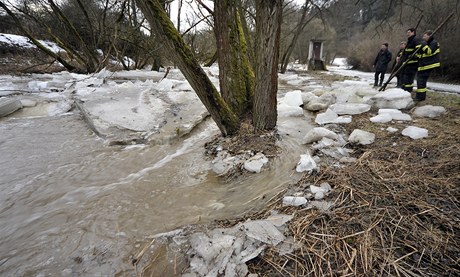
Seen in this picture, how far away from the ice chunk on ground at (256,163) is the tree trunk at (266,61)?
0.72 metres

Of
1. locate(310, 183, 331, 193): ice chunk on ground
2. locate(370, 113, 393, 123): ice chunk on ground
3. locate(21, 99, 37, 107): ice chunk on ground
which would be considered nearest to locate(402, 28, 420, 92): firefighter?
locate(370, 113, 393, 123): ice chunk on ground

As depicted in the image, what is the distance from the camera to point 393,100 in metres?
4.43

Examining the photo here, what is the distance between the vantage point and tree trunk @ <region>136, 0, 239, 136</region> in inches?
91.8

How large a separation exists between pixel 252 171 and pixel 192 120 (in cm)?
231

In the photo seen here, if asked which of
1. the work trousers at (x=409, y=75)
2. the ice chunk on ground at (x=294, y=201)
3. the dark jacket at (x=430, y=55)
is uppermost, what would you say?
the dark jacket at (x=430, y=55)

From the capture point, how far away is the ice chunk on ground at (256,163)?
8.50 feet

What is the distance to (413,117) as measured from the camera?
3.79 metres

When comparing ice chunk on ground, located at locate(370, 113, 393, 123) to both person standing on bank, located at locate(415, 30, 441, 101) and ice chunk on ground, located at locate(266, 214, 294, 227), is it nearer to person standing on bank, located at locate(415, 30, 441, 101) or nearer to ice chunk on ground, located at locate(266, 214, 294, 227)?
person standing on bank, located at locate(415, 30, 441, 101)

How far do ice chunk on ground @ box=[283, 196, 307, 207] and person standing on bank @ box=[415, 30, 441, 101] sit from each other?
16.4 ft

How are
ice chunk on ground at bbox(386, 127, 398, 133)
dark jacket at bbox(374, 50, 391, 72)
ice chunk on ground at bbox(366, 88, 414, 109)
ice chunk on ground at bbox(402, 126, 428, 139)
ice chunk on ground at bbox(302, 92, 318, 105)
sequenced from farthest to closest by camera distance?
1. dark jacket at bbox(374, 50, 391, 72)
2. ice chunk on ground at bbox(302, 92, 318, 105)
3. ice chunk on ground at bbox(366, 88, 414, 109)
4. ice chunk on ground at bbox(386, 127, 398, 133)
5. ice chunk on ground at bbox(402, 126, 428, 139)

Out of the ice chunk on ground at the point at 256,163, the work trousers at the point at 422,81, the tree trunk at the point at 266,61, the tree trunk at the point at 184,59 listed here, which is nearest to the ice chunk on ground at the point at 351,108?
the work trousers at the point at 422,81

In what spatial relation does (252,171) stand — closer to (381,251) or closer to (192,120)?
(381,251)

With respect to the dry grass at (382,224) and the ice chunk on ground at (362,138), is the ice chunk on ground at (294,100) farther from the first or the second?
the dry grass at (382,224)

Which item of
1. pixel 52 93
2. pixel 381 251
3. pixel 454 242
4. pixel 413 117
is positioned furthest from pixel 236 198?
pixel 52 93
